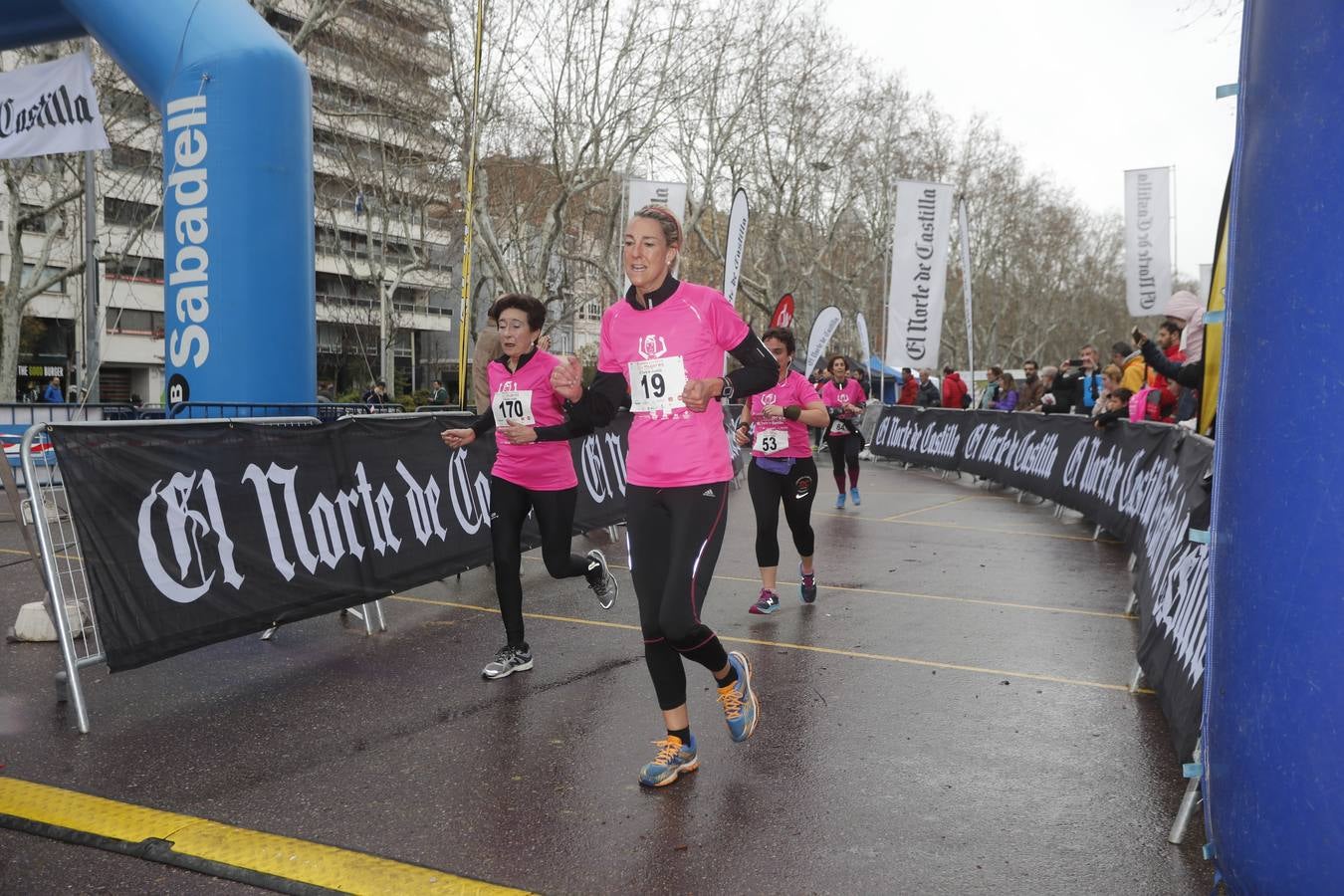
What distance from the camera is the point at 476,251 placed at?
2962 centimetres

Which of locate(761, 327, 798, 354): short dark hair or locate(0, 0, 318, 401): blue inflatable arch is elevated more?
locate(0, 0, 318, 401): blue inflatable arch

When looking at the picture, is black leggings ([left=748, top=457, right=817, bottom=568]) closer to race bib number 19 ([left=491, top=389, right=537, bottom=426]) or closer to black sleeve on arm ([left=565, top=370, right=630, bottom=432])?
race bib number 19 ([left=491, top=389, right=537, bottom=426])

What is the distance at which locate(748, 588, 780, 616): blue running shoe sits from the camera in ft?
24.3

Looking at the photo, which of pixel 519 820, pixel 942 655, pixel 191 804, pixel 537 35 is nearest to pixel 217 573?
pixel 191 804

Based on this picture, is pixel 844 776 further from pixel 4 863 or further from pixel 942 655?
pixel 4 863

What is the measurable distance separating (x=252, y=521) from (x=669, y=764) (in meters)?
2.83

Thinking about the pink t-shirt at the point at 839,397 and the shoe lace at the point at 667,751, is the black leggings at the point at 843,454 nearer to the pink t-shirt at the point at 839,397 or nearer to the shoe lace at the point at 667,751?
the pink t-shirt at the point at 839,397

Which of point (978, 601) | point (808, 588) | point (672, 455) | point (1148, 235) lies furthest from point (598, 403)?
point (1148, 235)

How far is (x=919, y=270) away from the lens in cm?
2200

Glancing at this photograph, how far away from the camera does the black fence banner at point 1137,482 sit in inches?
175

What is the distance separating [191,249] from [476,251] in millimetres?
21359

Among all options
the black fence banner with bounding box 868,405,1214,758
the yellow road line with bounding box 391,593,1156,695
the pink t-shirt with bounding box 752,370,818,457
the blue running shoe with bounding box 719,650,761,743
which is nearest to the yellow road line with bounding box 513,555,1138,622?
the black fence banner with bounding box 868,405,1214,758

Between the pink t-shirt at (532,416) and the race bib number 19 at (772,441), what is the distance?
1872 mm

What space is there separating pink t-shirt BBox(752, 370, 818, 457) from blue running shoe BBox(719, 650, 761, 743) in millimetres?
3169
